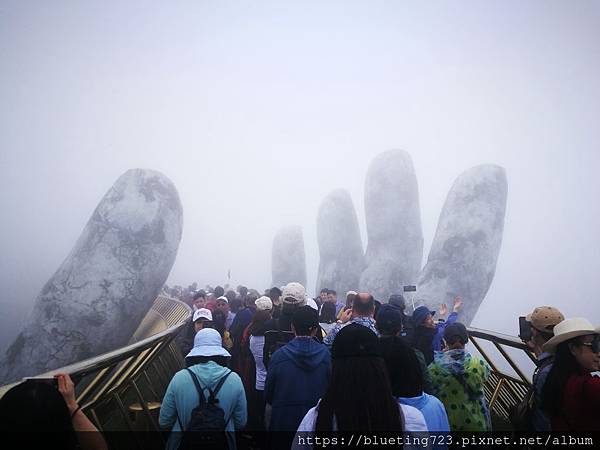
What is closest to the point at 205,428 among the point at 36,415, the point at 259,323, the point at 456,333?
the point at 36,415

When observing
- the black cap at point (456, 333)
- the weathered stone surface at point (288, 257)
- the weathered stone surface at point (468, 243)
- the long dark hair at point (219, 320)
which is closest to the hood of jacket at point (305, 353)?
the black cap at point (456, 333)

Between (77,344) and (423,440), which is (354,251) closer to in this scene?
(77,344)

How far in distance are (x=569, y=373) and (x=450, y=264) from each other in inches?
535

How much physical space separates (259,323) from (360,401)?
2.72 m

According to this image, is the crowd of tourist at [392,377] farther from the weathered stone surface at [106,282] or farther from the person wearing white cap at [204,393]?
the weathered stone surface at [106,282]

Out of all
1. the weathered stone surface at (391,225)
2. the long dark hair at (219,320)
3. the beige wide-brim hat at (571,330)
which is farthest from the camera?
the weathered stone surface at (391,225)

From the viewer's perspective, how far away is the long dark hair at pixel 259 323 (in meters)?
4.11

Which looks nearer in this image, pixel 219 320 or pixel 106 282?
pixel 219 320

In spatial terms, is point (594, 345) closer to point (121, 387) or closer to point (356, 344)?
point (356, 344)

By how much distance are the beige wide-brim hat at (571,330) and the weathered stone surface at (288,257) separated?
73.0 ft

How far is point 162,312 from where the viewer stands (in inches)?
579

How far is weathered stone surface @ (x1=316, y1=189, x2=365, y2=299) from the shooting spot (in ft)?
68.3

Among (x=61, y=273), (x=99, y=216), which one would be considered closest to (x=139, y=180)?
(x=99, y=216)

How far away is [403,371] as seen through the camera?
2.18m
